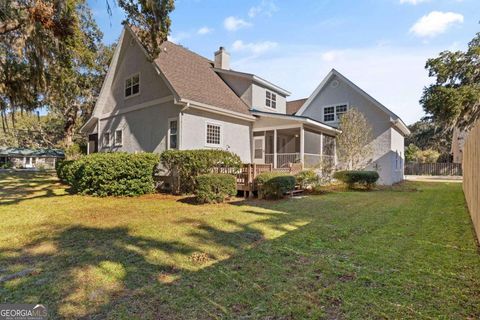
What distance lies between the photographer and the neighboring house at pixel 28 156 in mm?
43625

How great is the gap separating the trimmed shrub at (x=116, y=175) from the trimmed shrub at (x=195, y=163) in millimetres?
1050

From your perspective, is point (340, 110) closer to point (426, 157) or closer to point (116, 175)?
point (116, 175)

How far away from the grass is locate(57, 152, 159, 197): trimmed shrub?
9.87ft

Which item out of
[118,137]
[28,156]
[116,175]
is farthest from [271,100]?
[28,156]

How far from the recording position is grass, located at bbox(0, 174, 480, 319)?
3000 millimetres

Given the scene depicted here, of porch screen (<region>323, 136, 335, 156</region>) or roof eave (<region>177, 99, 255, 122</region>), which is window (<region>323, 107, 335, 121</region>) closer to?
porch screen (<region>323, 136, 335, 156</region>)

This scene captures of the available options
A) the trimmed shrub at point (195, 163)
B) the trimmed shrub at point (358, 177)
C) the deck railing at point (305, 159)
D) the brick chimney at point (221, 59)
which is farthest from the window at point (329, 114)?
the trimmed shrub at point (195, 163)

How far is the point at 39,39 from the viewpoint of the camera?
347 inches

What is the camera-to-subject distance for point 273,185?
33.6ft

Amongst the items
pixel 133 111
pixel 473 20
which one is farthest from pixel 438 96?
pixel 133 111

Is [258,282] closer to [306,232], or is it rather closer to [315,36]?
[306,232]

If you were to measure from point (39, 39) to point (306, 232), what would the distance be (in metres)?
9.67

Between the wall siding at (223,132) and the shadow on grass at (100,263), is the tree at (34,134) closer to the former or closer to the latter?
the wall siding at (223,132)

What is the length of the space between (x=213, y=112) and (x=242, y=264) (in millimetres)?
10639
